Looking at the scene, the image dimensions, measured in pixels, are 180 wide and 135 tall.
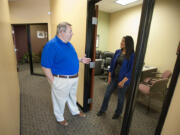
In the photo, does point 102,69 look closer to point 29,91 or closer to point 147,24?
point 29,91

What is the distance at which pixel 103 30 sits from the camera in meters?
5.06

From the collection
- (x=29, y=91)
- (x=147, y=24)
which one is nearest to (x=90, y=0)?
(x=147, y=24)

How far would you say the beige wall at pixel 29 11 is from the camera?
3406 mm

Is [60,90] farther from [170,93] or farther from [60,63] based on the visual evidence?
[170,93]

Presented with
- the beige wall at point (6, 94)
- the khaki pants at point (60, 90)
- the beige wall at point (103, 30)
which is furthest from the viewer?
the beige wall at point (103, 30)

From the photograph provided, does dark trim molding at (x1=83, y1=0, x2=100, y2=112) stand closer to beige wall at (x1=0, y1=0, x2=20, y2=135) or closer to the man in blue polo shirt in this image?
the man in blue polo shirt

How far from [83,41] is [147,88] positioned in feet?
4.35

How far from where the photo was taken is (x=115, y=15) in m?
4.77

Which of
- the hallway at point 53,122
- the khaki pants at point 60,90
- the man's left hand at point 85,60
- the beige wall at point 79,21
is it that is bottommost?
the hallway at point 53,122

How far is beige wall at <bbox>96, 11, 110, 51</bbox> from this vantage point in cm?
489

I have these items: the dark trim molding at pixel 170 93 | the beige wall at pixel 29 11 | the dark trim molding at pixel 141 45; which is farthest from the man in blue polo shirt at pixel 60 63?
the beige wall at pixel 29 11

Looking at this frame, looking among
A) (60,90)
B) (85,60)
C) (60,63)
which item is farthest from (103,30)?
(60,90)

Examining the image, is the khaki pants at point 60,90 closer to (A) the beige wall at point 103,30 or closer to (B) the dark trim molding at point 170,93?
(B) the dark trim molding at point 170,93

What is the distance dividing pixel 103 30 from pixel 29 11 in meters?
3.17
